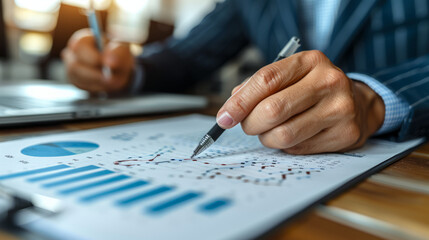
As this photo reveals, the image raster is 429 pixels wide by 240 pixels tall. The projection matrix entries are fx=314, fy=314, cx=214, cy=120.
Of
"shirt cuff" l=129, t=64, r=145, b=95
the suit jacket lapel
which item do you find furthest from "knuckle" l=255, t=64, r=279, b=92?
"shirt cuff" l=129, t=64, r=145, b=95

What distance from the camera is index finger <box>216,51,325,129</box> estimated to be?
0.34 metres

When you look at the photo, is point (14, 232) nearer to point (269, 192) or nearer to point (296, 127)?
point (269, 192)

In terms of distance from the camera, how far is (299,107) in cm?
34

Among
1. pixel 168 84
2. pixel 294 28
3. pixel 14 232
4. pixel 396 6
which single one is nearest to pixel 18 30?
pixel 168 84

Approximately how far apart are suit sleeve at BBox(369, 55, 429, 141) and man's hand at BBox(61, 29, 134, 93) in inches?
23.5

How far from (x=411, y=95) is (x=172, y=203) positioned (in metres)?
0.41

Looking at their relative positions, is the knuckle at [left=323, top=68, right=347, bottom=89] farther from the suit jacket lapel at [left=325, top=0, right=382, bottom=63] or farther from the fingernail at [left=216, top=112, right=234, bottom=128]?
the suit jacket lapel at [left=325, top=0, right=382, bottom=63]

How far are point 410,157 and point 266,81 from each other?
19cm

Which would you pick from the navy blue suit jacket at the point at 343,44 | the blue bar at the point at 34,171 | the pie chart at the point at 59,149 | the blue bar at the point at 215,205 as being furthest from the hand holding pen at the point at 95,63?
the blue bar at the point at 215,205

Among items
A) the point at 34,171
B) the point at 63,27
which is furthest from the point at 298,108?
the point at 63,27

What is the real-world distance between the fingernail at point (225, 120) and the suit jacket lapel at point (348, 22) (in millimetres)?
508

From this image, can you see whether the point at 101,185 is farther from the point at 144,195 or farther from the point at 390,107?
the point at 390,107

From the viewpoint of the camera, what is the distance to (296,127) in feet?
1.14

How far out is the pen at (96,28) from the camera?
0.70m
